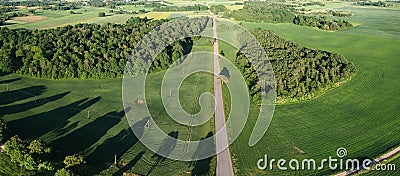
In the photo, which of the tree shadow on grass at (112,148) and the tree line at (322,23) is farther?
the tree line at (322,23)

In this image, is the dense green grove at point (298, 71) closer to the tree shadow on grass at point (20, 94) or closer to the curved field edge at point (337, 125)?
the curved field edge at point (337, 125)

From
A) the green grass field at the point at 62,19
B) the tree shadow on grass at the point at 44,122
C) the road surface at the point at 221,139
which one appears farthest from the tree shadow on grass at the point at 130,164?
the green grass field at the point at 62,19

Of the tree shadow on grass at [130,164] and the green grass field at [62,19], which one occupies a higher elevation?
the green grass field at [62,19]

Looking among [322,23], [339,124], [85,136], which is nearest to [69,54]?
[85,136]

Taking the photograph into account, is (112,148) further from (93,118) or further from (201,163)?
(201,163)

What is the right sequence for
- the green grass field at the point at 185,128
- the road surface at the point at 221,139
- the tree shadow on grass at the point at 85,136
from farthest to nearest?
the tree shadow on grass at the point at 85,136, the green grass field at the point at 185,128, the road surface at the point at 221,139

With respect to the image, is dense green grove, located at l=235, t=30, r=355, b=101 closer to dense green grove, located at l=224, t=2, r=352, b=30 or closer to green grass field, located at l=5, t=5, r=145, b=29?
dense green grove, located at l=224, t=2, r=352, b=30
